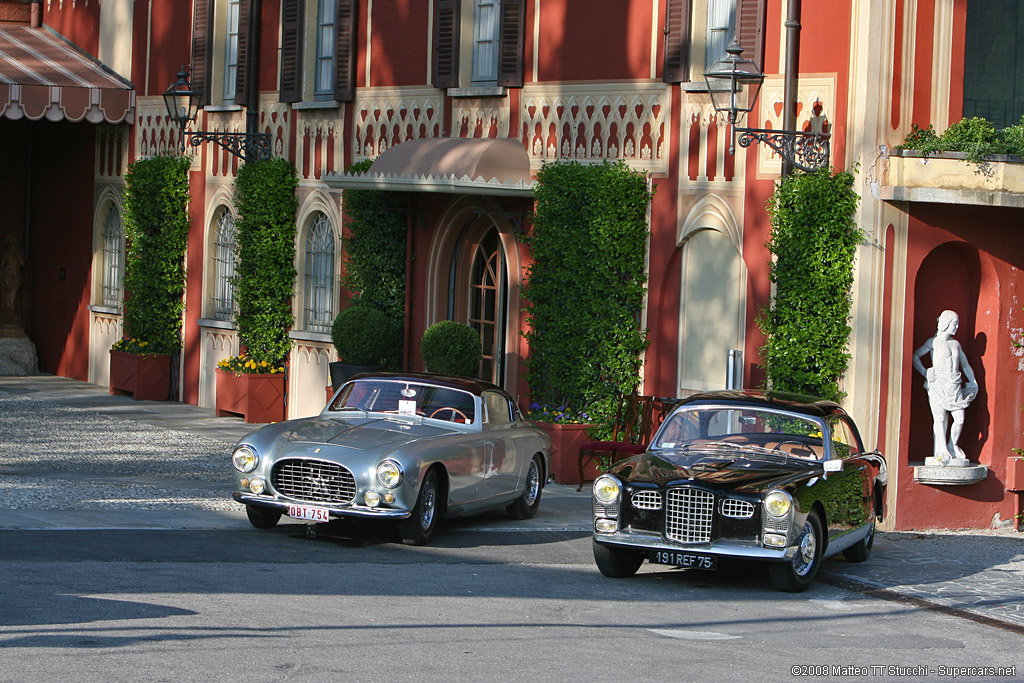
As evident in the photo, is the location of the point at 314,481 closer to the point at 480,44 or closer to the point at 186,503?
the point at 186,503

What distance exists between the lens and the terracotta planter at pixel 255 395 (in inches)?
806

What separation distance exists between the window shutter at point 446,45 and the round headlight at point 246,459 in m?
8.23

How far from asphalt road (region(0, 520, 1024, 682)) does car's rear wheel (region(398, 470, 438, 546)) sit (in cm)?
12

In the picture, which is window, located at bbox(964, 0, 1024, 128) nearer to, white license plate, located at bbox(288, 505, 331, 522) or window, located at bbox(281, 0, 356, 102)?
white license plate, located at bbox(288, 505, 331, 522)

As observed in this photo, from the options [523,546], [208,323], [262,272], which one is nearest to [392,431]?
[523,546]

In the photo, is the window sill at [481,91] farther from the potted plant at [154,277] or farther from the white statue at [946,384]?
the potted plant at [154,277]

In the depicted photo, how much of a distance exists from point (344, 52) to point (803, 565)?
1207cm

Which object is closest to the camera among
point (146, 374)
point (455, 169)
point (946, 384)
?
point (946, 384)

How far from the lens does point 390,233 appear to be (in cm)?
1906

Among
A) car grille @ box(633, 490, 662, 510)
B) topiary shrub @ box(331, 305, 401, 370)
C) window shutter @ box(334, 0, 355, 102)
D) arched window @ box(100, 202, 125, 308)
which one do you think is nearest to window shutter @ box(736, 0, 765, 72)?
A: car grille @ box(633, 490, 662, 510)

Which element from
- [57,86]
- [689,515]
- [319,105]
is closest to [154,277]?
[57,86]

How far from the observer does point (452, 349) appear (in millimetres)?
16875

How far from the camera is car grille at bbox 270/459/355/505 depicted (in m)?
10.9

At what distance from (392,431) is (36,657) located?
4967 millimetres
